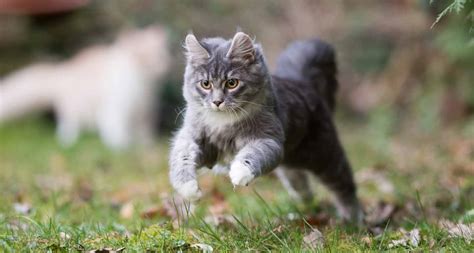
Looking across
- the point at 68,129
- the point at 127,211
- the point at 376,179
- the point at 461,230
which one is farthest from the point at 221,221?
the point at 68,129

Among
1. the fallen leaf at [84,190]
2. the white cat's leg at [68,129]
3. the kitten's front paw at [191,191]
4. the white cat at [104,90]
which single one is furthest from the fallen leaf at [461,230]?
the white cat's leg at [68,129]

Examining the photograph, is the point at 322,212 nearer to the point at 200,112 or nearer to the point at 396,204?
the point at 396,204

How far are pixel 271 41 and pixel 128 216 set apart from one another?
682 cm

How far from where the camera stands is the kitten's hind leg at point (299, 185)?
17.4 ft

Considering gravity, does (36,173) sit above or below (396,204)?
below

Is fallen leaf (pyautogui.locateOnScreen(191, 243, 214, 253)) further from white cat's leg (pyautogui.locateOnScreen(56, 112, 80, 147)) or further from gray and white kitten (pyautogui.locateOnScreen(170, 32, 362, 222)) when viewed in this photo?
white cat's leg (pyautogui.locateOnScreen(56, 112, 80, 147))

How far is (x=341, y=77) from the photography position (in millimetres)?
12141

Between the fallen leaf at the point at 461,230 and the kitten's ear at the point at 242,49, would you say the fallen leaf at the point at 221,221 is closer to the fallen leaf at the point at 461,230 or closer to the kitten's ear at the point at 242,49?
the kitten's ear at the point at 242,49

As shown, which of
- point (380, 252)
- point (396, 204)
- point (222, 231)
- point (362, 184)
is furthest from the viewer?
point (362, 184)

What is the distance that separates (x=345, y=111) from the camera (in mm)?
12281

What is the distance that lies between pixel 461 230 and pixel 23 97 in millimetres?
8806

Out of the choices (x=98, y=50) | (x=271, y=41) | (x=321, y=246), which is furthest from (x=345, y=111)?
(x=321, y=246)

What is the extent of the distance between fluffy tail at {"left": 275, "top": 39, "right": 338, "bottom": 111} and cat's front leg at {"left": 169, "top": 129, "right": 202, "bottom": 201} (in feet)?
3.93

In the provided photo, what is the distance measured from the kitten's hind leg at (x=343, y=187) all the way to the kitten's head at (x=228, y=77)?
1128mm
